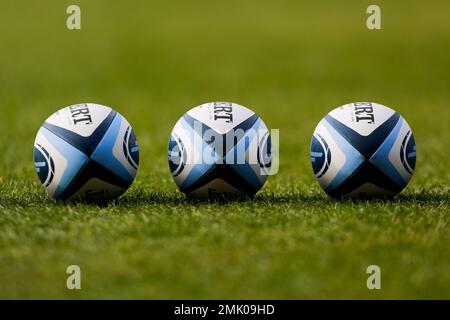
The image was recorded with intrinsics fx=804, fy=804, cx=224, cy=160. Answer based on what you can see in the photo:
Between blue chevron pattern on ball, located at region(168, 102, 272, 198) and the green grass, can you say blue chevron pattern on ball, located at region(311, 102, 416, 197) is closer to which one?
the green grass

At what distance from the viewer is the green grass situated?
6.40 meters

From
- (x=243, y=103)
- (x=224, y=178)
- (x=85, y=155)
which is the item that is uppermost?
(x=85, y=155)

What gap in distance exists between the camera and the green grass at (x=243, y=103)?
21.0 feet

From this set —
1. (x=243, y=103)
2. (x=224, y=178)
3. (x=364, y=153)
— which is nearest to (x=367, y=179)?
(x=364, y=153)

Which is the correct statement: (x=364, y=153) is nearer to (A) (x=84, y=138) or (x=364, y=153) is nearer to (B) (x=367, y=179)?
(B) (x=367, y=179)

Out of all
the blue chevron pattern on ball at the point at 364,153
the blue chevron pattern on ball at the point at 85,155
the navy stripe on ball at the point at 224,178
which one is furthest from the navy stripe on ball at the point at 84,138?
the blue chevron pattern on ball at the point at 364,153

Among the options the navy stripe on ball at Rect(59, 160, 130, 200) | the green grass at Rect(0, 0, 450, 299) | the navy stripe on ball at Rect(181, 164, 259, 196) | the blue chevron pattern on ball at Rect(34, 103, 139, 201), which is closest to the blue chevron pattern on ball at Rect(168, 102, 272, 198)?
the navy stripe on ball at Rect(181, 164, 259, 196)

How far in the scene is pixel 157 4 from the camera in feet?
129

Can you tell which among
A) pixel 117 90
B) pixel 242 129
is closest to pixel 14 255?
pixel 242 129

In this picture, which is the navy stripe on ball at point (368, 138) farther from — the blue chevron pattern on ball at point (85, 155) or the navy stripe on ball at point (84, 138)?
the navy stripe on ball at point (84, 138)

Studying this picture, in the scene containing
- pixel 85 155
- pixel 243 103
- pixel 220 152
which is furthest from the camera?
pixel 243 103

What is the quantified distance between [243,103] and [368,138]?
42.6ft

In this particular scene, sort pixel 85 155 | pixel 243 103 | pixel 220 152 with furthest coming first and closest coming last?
pixel 243 103 → pixel 220 152 → pixel 85 155

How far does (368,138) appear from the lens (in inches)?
335
